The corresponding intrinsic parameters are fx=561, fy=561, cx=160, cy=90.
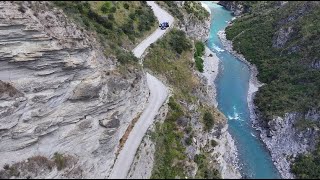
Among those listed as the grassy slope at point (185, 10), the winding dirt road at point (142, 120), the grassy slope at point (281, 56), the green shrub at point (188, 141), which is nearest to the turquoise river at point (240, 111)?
the grassy slope at point (281, 56)

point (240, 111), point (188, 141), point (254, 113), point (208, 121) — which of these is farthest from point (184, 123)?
point (254, 113)

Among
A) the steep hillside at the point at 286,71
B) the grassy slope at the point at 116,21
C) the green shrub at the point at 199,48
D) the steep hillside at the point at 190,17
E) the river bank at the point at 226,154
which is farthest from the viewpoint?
the steep hillside at the point at 190,17

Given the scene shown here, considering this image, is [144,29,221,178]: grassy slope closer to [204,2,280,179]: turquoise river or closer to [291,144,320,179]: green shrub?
[204,2,280,179]: turquoise river

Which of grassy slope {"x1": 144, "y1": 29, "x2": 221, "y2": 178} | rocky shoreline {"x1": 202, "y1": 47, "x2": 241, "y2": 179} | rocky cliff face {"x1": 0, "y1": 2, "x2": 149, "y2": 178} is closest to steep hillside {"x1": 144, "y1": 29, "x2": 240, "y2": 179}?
grassy slope {"x1": 144, "y1": 29, "x2": 221, "y2": 178}

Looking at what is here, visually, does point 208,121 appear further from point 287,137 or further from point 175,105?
point 287,137

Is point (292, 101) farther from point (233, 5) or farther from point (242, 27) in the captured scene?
point (233, 5)

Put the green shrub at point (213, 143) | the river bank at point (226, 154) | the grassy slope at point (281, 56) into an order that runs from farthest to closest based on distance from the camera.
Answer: the grassy slope at point (281, 56)
the green shrub at point (213, 143)
the river bank at point (226, 154)

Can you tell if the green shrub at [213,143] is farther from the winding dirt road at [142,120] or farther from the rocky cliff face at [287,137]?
the rocky cliff face at [287,137]
